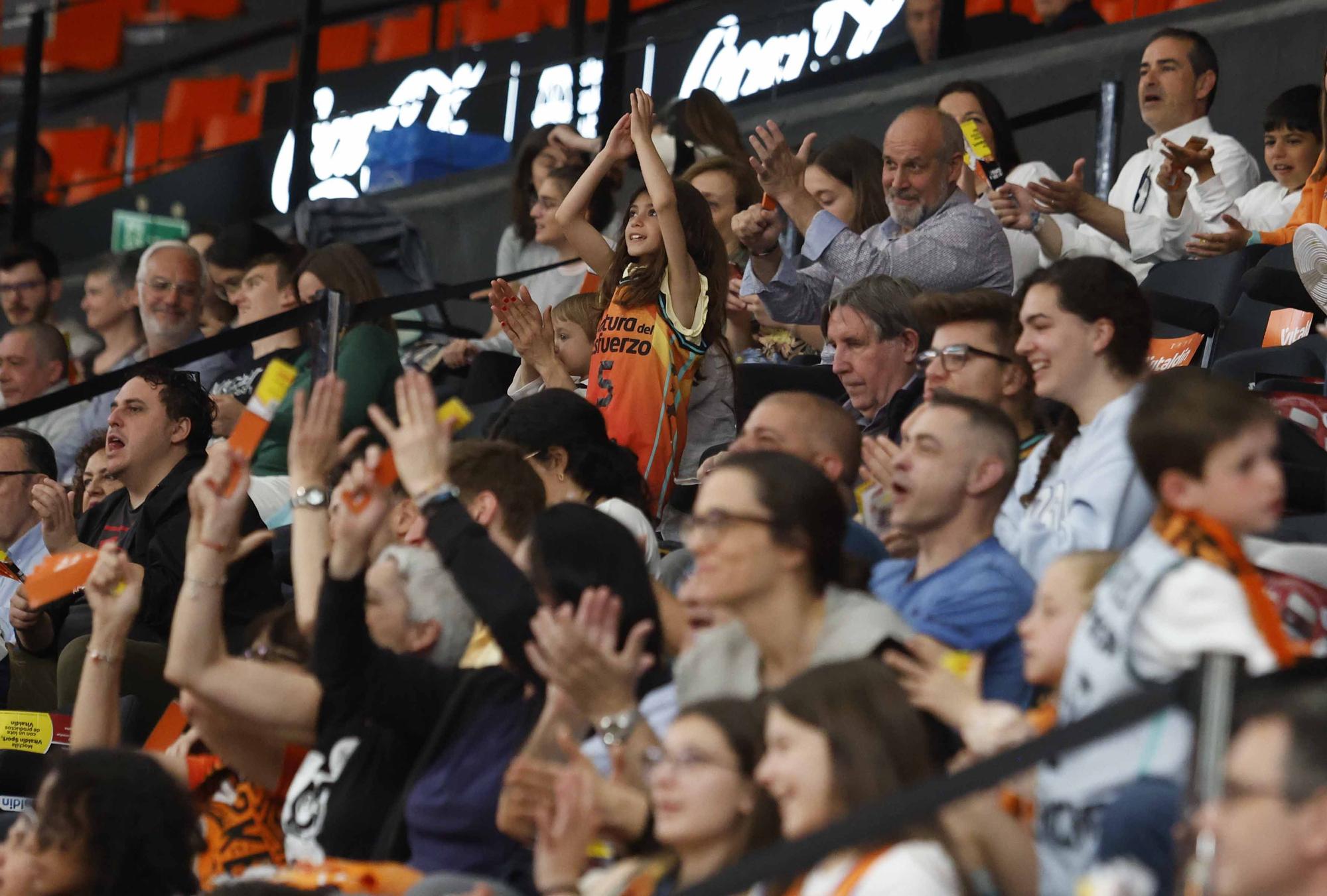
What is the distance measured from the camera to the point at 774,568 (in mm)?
3137

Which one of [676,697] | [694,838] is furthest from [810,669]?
[676,697]

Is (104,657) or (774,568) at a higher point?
(774,568)

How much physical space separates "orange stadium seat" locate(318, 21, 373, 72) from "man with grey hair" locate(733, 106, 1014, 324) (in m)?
6.00

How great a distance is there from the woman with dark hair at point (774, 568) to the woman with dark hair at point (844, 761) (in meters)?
0.40

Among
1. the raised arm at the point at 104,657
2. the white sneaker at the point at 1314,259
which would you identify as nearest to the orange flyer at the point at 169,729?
the raised arm at the point at 104,657

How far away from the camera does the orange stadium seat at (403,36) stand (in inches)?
426

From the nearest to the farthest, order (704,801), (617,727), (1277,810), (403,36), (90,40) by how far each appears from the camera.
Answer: (1277,810) < (704,801) < (617,727) < (403,36) < (90,40)

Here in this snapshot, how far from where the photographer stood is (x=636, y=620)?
330 cm

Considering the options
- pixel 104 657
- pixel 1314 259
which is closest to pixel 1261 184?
pixel 1314 259

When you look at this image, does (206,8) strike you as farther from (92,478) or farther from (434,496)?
(434,496)

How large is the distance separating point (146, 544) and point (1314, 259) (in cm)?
301

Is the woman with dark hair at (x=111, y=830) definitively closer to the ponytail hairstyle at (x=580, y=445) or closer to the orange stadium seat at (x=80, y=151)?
the ponytail hairstyle at (x=580, y=445)

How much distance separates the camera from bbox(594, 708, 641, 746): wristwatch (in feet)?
9.97

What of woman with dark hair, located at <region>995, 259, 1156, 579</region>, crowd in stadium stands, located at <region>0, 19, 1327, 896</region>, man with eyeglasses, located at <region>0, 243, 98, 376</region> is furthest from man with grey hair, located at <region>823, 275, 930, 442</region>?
man with eyeglasses, located at <region>0, 243, 98, 376</region>
